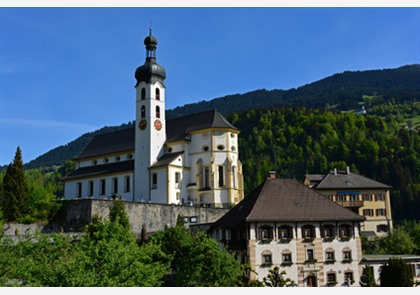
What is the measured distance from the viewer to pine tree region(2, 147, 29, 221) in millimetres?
46219

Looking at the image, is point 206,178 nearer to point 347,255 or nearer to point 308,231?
point 308,231

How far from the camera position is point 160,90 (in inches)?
2753

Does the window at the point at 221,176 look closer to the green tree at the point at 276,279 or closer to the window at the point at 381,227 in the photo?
the window at the point at 381,227

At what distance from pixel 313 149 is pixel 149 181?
9274cm

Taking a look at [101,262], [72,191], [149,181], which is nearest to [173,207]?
[149,181]

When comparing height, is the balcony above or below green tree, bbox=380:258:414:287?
above

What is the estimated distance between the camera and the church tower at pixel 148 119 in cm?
6694

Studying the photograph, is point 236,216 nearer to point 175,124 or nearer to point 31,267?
point 31,267

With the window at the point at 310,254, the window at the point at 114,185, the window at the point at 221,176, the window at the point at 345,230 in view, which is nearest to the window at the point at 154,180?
the window at the point at 114,185

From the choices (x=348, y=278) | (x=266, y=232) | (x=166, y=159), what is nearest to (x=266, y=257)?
(x=266, y=232)

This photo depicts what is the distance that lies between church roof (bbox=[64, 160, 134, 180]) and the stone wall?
56.9 ft

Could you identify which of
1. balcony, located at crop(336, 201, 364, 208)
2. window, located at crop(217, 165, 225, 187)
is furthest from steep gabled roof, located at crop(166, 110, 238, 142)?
balcony, located at crop(336, 201, 364, 208)

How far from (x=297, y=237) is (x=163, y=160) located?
30.8m

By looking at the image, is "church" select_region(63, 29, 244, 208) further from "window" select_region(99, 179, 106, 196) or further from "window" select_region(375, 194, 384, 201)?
"window" select_region(375, 194, 384, 201)
